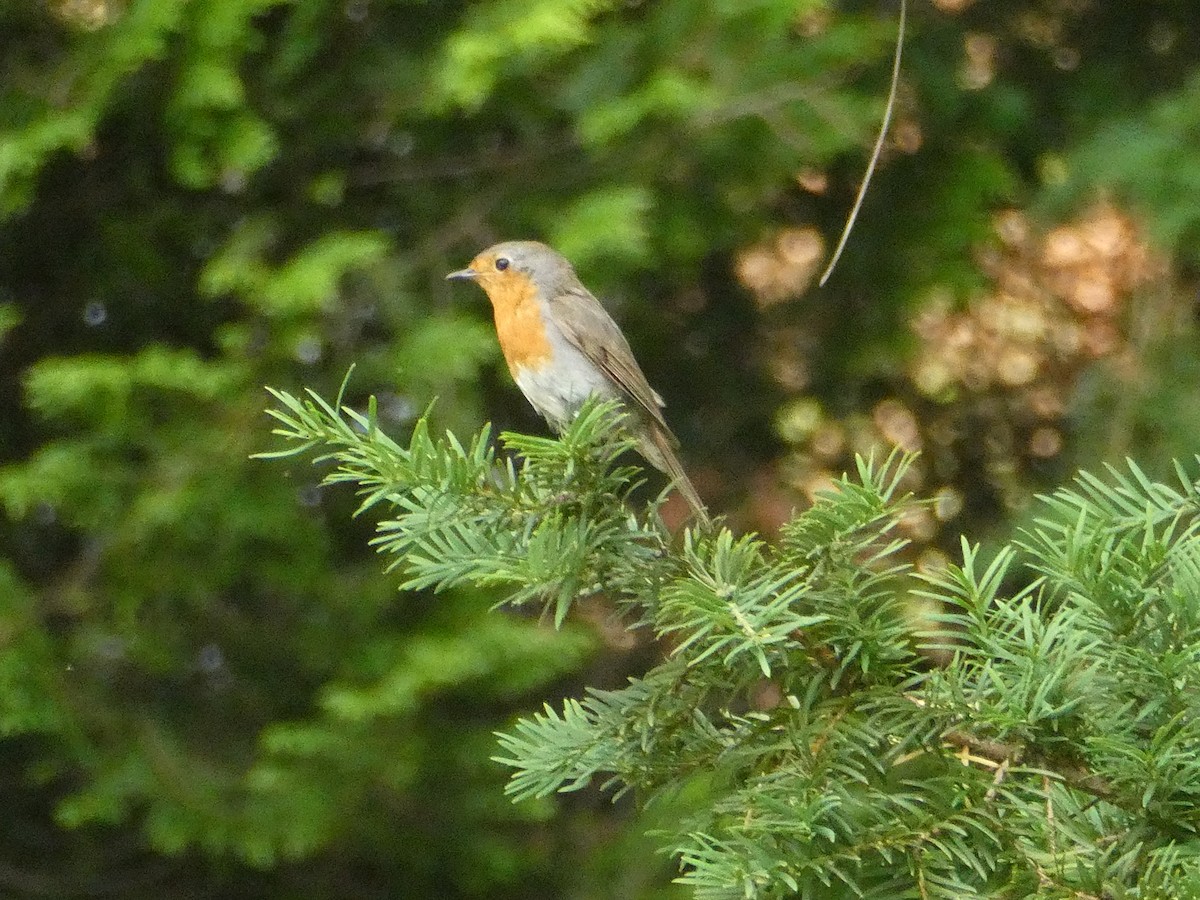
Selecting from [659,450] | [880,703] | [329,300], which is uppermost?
[880,703]

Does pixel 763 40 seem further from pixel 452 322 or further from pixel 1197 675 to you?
pixel 1197 675

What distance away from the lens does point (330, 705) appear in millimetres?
3139

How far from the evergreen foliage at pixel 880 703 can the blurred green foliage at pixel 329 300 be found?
1773 millimetres

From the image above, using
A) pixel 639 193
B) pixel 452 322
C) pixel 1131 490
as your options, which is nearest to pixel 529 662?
pixel 452 322

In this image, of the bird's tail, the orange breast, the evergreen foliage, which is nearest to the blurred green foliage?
the orange breast

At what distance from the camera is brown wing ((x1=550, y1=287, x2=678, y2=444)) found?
3.43 metres

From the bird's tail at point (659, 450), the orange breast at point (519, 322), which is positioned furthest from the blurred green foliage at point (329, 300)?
the bird's tail at point (659, 450)

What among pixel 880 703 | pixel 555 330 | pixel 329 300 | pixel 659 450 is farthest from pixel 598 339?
pixel 880 703

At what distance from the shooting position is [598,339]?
347cm

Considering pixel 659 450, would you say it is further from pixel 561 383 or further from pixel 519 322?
pixel 519 322

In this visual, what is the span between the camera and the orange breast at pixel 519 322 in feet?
11.0

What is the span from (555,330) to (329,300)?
1.69ft

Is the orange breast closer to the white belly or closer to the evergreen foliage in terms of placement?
the white belly

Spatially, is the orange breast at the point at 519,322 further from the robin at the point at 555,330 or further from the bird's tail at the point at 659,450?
the bird's tail at the point at 659,450
